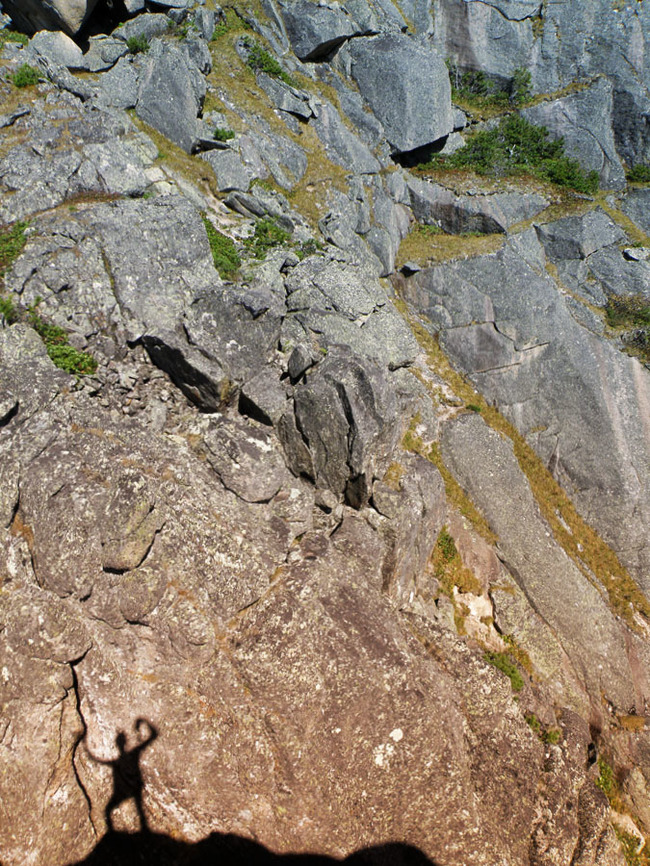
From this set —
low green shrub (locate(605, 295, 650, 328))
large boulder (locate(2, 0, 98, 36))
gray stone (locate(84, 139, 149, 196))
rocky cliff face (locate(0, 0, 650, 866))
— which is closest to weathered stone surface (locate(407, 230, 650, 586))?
rocky cliff face (locate(0, 0, 650, 866))

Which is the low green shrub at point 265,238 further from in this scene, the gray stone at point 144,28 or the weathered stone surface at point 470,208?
the gray stone at point 144,28

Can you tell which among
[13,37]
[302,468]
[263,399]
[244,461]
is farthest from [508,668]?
[13,37]

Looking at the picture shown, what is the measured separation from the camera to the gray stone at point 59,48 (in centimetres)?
1788

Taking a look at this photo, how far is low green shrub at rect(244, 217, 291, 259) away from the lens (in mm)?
16141

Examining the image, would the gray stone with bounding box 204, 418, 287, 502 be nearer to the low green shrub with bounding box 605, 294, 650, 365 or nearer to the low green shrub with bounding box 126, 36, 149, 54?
the low green shrub with bounding box 605, 294, 650, 365

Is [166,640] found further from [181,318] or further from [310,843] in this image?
[181,318]

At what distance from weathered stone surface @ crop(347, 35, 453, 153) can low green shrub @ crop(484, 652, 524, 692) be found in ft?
72.7

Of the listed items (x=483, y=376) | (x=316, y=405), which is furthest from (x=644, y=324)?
(x=316, y=405)

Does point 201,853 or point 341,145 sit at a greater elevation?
point 341,145

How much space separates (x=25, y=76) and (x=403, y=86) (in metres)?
15.9

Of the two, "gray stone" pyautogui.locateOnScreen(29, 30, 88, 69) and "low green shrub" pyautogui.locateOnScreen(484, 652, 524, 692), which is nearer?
"low green shrub" pyautogui.locateOnScreen(484, 652, 524, 692)

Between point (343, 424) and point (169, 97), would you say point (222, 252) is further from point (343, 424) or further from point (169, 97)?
point (169, 97)

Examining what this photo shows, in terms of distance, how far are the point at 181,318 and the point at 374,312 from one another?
6.64 m

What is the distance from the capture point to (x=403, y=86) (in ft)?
75.9
